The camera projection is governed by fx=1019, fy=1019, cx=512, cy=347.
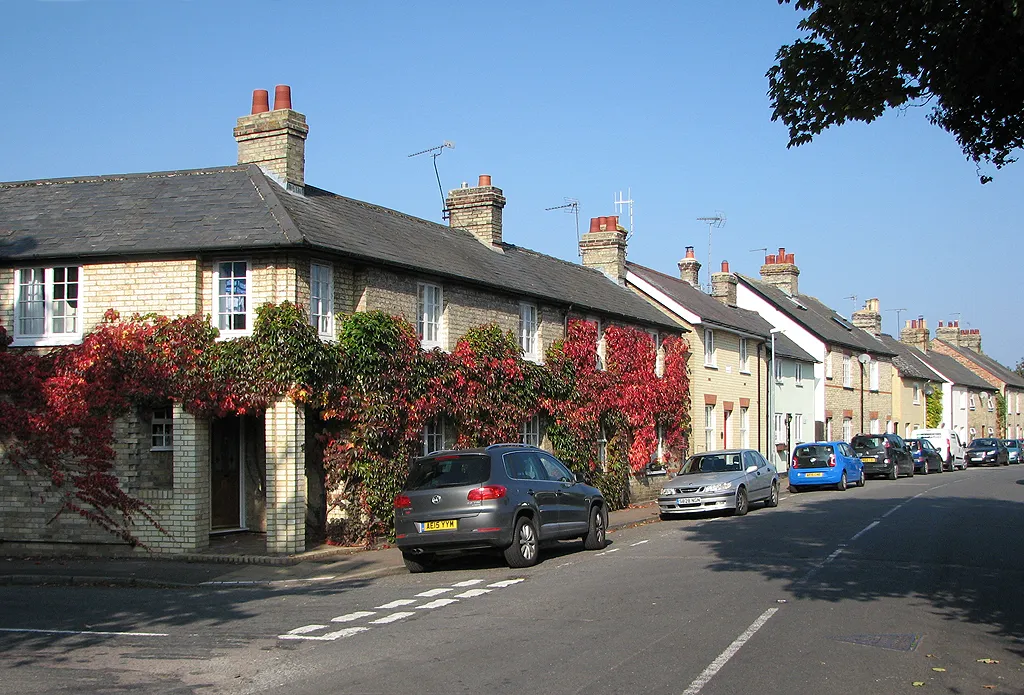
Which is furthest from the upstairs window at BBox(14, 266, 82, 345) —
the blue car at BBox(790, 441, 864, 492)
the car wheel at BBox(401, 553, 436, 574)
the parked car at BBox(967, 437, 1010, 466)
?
the parked car at BBox(967, 437, 1010, 466)

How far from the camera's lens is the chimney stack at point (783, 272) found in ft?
178

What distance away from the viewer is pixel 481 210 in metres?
26.2

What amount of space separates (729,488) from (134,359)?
13263 mm

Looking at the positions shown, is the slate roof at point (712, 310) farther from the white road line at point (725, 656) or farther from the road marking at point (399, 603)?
the white road line at point (725, 656)

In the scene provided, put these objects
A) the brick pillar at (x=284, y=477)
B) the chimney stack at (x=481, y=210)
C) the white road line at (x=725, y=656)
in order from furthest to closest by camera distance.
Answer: the chimney stack at (x=481, y=210) → the brick pillar at (x=284, y=477) → the white road line at (x=725, y=656)

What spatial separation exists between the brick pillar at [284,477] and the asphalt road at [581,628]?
7.70 ft

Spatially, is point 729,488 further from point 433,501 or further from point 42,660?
point 42,660

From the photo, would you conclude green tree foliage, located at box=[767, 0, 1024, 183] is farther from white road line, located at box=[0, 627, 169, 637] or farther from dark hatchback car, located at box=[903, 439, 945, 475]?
dark hatchback car, located at box=[903, 439, 945, 475]

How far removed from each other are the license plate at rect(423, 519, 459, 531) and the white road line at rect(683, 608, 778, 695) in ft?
16.8

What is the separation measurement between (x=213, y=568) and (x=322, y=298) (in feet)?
15.8

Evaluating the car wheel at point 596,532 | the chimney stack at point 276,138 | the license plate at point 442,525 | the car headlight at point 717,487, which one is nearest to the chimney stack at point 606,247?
the car headlight at point 717,487

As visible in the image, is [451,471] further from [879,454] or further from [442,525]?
[879,454]

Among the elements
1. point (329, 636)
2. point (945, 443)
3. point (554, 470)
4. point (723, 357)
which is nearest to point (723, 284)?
point (723, 357)

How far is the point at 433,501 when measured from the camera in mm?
14609
